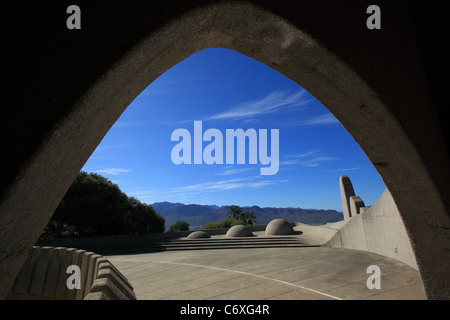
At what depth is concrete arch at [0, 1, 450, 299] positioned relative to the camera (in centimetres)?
142

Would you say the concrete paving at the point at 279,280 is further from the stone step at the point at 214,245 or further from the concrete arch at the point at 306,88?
the stone step at the point at 214,245

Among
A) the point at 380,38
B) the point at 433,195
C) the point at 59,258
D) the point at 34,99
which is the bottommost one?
the point at 59,258

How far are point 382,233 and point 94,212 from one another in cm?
2357

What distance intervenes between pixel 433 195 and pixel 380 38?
174cm

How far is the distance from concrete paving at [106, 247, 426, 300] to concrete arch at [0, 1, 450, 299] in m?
3.37

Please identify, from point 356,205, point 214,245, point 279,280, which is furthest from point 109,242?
point 356,205

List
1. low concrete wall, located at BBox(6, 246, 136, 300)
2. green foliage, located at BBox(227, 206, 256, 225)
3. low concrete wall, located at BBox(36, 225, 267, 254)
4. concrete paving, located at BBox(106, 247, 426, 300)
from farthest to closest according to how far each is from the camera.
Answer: green foliage, located at BBox(227, 206, 256, 225) → low concrete wall, located at BBox(36, 225, 267, 254) → low concrete wall, located at BBox(6, 246, 136, 300) → concrete paving, located at BBox(106, 247, 426, 300)

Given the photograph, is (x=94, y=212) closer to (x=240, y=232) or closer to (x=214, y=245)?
(x=214, y=245)

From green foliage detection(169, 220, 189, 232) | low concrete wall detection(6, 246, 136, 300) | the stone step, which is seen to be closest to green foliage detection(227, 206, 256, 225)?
green foliage detection(169, 220, 189, 232)

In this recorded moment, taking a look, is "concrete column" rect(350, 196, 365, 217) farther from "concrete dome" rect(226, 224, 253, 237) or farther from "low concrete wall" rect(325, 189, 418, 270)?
"concrete dome" rect(226, 224, 253, 237)

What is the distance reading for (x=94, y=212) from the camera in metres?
23.7

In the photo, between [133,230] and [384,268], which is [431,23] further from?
[133,230]

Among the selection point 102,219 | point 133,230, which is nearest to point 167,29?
point 102,219

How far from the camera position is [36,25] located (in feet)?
4.87
